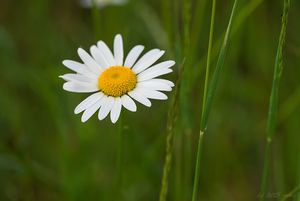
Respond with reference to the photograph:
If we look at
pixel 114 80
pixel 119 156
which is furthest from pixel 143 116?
pixel 114 80

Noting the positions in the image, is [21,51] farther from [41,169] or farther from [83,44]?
[41,169]

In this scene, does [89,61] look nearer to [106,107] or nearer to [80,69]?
[80,69]

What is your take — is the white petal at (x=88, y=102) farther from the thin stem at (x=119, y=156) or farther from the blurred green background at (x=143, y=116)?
the blurred green background at (x=143, y=116)

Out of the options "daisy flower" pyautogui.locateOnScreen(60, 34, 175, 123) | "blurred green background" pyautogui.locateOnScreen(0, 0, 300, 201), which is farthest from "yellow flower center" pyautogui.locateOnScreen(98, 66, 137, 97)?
"blurred green background" pyautogui.locateOnScreen(0, 0, 300, 201)

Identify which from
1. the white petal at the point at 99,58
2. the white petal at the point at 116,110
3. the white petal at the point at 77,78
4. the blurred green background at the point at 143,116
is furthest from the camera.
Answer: the blurred green background at the point at 143,116

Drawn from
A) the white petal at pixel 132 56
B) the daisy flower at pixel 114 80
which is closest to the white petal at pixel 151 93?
the daisy flower at pixel 114 80

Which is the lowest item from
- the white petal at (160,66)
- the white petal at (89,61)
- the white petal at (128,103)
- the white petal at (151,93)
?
the white petal at (128,103)

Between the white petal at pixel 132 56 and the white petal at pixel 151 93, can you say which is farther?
the white petal at pixel 132 56
